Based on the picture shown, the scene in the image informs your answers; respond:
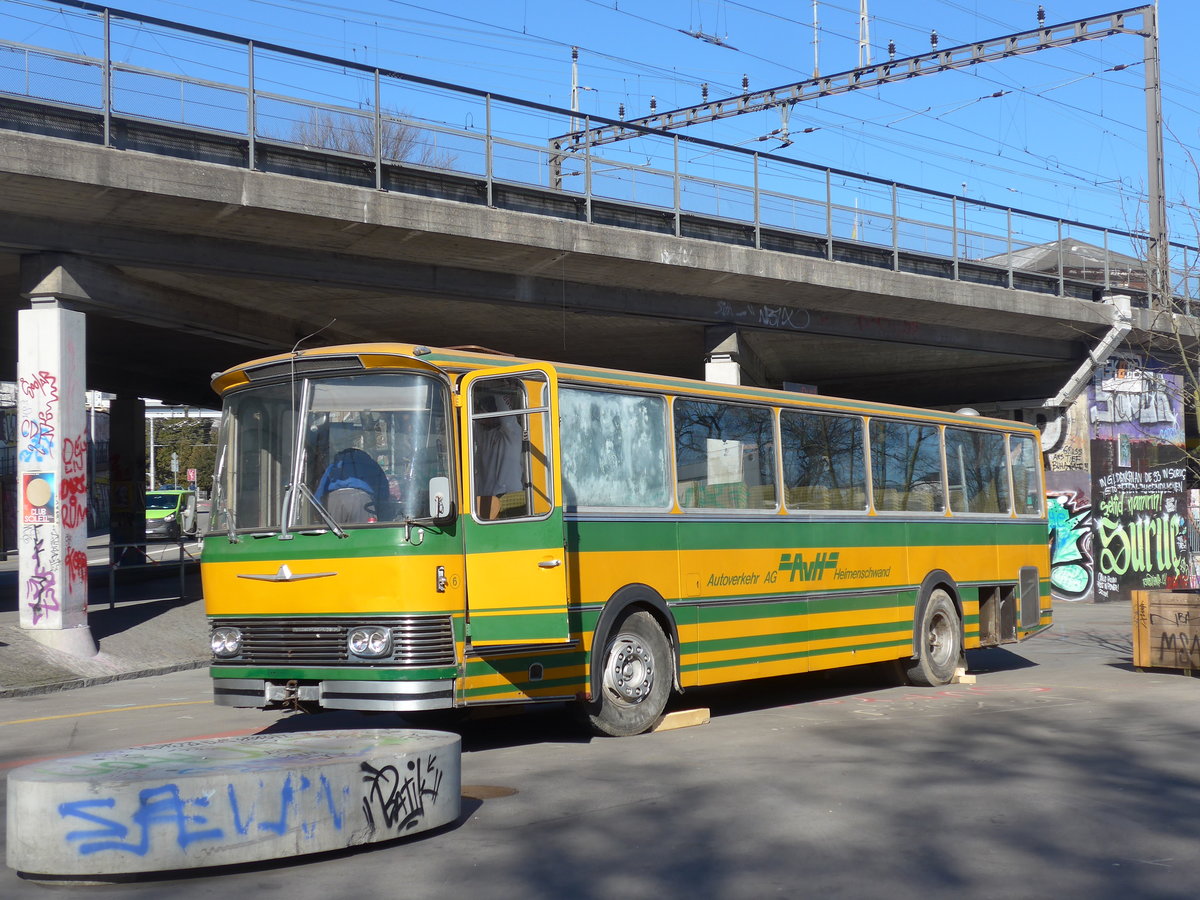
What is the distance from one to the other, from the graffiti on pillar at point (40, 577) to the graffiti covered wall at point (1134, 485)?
22788mm

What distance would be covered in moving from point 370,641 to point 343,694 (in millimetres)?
423

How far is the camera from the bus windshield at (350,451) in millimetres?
9398

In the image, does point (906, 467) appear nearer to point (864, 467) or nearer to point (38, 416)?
point (864, 467)

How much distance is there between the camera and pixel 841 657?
1348 cm

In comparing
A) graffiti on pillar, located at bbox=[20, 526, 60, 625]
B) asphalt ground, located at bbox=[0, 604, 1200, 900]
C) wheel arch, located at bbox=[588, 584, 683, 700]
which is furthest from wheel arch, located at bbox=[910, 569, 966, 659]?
graffiti on pillar, located at bbox=[20, 526, 60, 625]

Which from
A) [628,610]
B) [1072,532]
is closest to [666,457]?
[628,610]

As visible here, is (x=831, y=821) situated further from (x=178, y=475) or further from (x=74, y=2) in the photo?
(x=178, y=475)

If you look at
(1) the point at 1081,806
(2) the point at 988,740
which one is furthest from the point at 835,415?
(1) the point at 1081,806

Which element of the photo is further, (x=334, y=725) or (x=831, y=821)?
(x=334, y=725)

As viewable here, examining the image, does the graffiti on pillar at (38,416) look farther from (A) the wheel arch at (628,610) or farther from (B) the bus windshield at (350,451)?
(A) the wheel arch at (628,610)

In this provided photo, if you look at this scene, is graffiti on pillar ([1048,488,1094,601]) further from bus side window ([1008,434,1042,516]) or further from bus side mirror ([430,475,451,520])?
bus side mirror ([430,475,451,520])

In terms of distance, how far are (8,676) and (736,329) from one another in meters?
14.4

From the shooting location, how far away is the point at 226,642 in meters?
9.87

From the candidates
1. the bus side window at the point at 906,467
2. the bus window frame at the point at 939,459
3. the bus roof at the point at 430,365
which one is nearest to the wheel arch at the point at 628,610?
the bus roof at the point at 430,365
